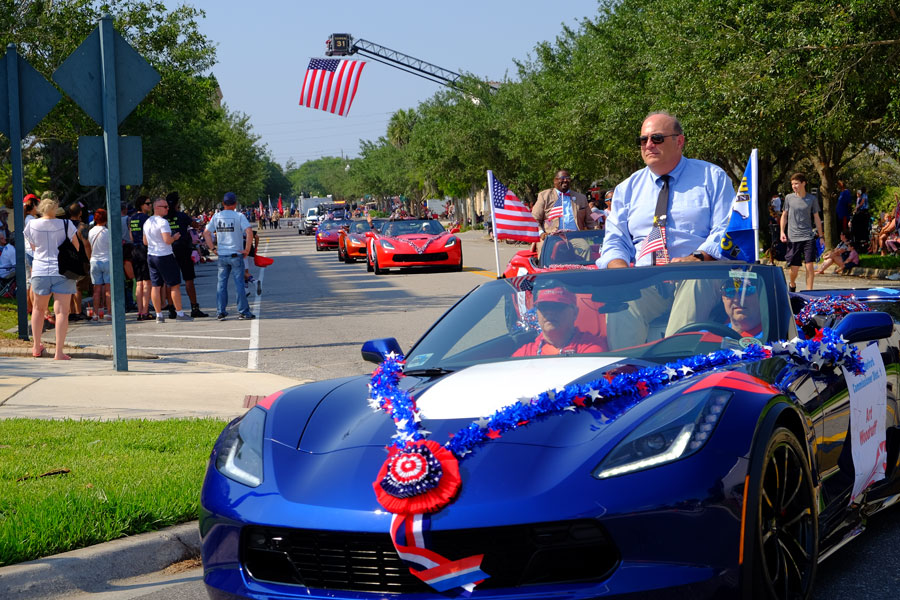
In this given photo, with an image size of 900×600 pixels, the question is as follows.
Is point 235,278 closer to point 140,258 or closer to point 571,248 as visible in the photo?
point 140,258

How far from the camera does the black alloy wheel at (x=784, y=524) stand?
3.42 m

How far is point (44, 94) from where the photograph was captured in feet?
42.1

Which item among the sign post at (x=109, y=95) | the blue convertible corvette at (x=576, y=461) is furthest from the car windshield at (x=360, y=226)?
the blue convertible corvette at (x=576, y=461)

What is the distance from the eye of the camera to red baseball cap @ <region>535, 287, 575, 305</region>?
4.83 metres

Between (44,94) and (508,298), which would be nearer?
(508,298)

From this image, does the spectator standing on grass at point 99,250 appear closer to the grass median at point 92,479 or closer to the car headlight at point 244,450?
the grass median at point 92,479

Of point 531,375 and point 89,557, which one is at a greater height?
point 531,375

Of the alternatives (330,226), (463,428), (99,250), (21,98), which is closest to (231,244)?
(99,250)

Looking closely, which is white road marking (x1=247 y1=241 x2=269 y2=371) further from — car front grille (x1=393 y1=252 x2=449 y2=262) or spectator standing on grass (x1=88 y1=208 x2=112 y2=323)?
car front grille (x1=393 y1=252 x2=449 y2=262)

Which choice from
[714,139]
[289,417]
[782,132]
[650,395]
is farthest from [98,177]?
[714,139]

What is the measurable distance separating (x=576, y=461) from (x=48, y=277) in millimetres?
9967

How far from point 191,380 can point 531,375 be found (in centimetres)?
690

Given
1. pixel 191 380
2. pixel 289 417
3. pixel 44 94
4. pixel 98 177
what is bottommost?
pixel 191 380

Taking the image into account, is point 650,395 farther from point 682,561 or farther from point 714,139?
point 714,139
